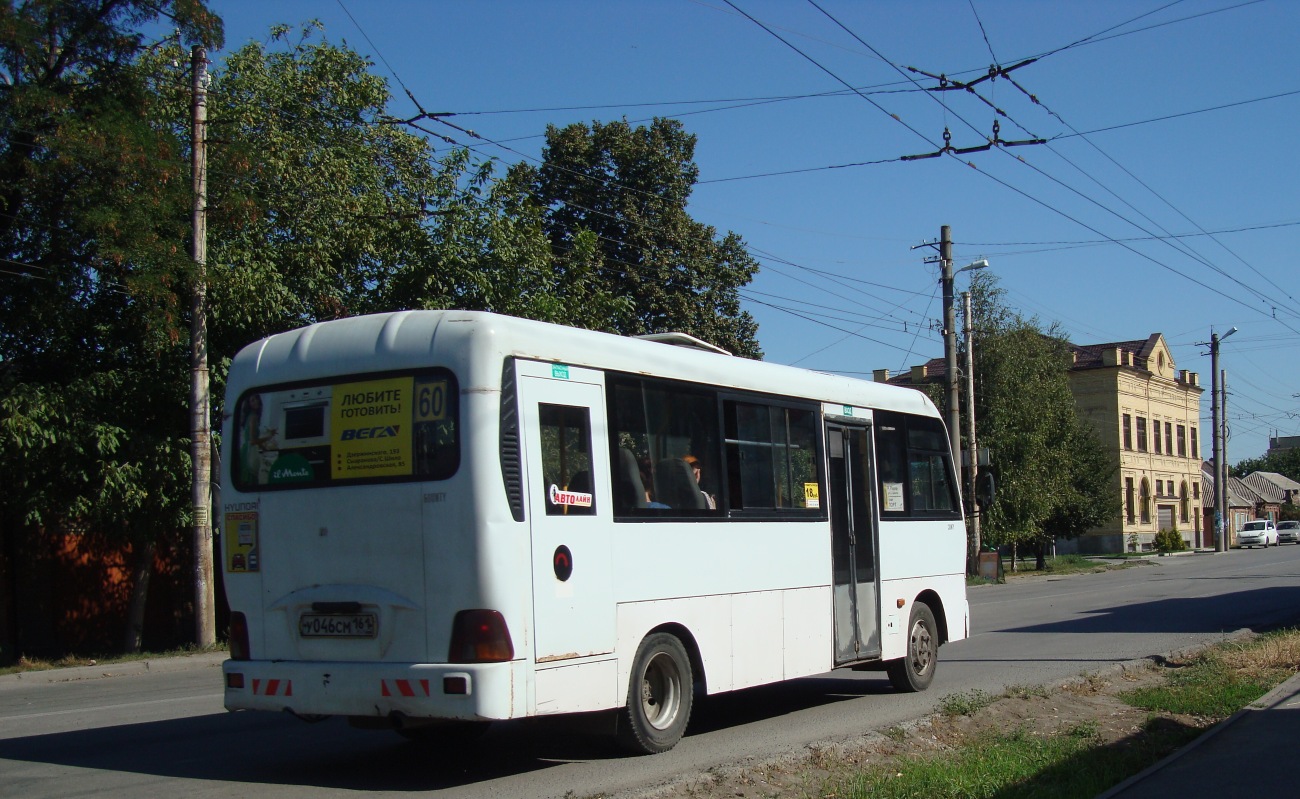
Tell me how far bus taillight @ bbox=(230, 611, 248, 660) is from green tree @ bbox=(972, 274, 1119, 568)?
33.2 metres

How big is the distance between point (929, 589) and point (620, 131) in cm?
3018

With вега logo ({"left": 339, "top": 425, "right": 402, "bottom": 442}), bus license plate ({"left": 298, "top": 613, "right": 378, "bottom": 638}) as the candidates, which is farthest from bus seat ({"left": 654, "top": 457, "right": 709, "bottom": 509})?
bus license plate ({"left": 298, "top": 613, "right": 378, "bottom": 638})

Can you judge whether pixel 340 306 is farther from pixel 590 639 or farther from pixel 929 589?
pixel 590 639

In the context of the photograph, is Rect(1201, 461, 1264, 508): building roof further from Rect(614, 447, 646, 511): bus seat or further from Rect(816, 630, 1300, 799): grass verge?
Rect(614, 447, 646, 511): bus seat

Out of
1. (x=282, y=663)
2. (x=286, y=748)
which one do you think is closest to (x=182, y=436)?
(x=286, y=748)

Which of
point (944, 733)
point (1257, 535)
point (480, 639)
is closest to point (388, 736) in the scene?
point (480, 639)

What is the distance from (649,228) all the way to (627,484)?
31.1m

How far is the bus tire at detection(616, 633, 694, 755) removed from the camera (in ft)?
27.1

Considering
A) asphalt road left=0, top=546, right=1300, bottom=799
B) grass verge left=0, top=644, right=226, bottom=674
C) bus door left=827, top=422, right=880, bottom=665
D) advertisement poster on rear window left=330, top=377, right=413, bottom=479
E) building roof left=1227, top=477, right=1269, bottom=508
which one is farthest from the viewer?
building roof left=1227, top=477, right=1269, bottom=508

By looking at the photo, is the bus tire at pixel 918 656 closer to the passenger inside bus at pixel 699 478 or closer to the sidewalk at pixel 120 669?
the passenger inside bus at pixel 699 478

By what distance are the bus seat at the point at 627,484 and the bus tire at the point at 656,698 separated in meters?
0.94

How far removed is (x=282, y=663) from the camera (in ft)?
25.3

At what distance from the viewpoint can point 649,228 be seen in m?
38.9

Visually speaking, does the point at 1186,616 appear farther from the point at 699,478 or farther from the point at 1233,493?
the point at 1233,493
